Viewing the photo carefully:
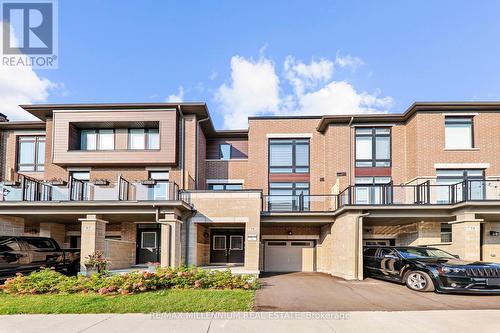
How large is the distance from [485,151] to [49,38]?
19791mm

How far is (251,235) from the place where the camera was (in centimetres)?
1598

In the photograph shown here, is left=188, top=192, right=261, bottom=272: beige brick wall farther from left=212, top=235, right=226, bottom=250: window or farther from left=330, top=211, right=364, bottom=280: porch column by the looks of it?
left=212, top=235, right=226, bottom=250: window

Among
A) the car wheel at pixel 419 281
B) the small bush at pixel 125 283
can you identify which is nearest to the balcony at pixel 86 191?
the small bush at pixel 125 283

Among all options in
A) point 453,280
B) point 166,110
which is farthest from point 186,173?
point 453,280

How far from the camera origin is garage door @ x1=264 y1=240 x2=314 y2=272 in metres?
20.4

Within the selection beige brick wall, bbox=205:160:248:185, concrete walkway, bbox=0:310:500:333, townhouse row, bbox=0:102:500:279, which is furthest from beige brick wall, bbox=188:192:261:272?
concrete walkway, bbox=0:310:500:333

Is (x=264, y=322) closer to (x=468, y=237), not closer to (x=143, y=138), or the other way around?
(x=468, y=237)

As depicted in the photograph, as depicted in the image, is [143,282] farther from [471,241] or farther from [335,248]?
[471,241]

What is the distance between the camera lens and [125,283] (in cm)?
1015

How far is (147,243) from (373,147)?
12.4m

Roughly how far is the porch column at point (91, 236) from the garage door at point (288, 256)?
8742mm

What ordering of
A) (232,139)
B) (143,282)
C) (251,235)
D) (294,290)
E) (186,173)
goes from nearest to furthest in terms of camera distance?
(143,282) → (294,290) → (251,235) → (186,173) → (232,139)

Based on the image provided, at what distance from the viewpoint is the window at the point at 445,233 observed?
57.8ft

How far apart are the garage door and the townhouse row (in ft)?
0.18
